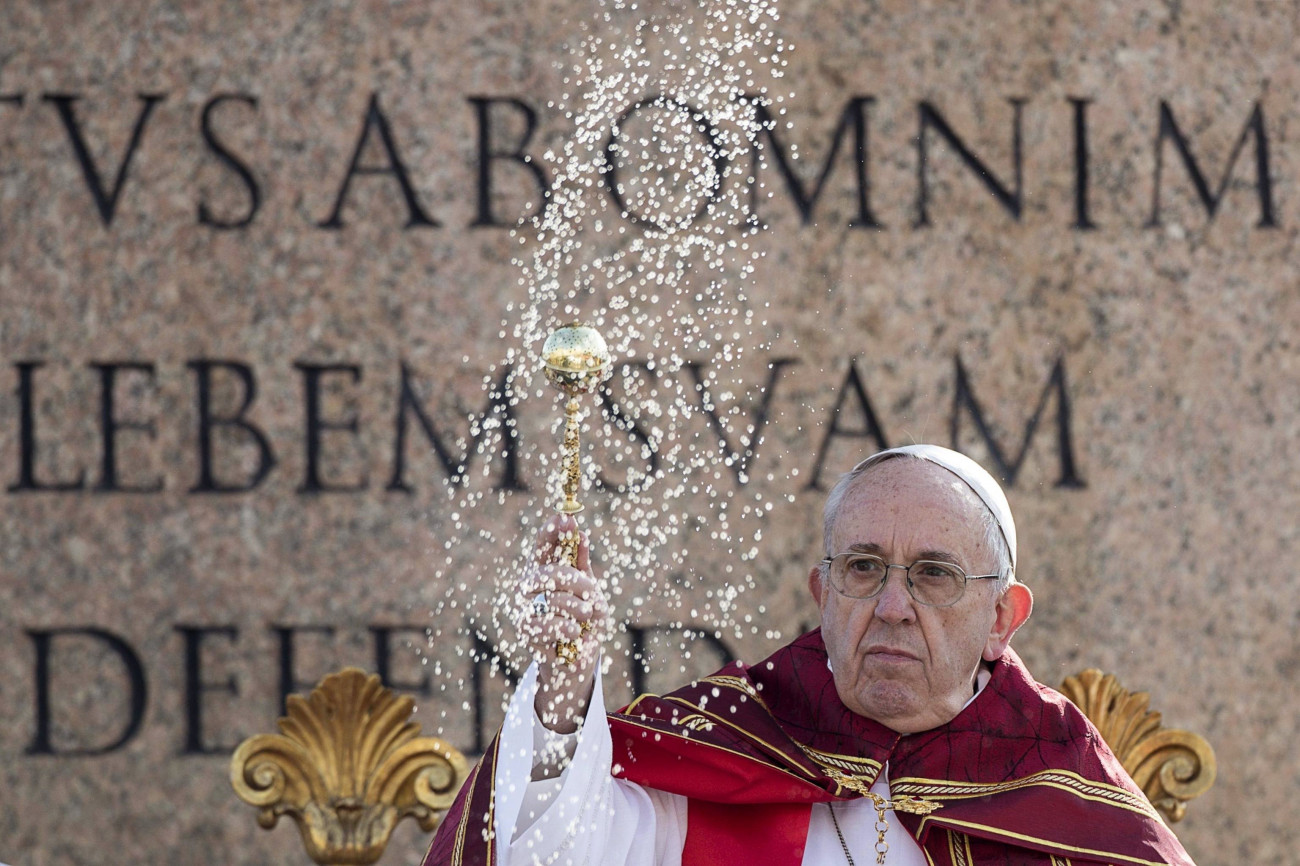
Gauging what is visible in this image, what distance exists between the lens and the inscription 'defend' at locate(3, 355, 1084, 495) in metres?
4.13

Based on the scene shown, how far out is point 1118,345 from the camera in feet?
14.3

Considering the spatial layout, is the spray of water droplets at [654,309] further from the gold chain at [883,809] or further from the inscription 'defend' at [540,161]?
the gold chain at [883,809]

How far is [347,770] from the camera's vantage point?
13.1 feet

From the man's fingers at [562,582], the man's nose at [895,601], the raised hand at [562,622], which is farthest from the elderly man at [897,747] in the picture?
the man's fingers at [562,582]

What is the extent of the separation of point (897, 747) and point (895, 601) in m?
0.30

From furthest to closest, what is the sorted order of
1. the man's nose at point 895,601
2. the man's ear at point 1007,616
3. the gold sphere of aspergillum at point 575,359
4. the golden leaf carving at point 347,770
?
the golden leaf carving at point 347,770, the man's ear at point 1007,616, the man's nose at point 895,601, the gold sphere of aspergillum at point 575,359

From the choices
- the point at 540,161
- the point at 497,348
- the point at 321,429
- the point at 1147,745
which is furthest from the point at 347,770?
the point at 1147,745

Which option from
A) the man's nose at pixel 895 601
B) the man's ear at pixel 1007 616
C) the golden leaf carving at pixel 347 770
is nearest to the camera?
the man's nose at pixel 895 601

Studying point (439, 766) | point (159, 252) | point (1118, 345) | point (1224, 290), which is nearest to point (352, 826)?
point (439, 766)

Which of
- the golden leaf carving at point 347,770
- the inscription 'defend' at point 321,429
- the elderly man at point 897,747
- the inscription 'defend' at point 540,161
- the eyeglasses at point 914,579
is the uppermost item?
the inscription 'defend' at point 540,161

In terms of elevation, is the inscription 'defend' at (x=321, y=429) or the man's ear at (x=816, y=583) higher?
the inscription 'defend' at (x=321, y=429)

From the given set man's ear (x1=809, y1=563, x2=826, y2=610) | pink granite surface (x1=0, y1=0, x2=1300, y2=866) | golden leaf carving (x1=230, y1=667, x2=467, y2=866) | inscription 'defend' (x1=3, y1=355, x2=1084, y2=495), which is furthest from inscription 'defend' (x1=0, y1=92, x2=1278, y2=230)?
man's ear (x1=809, y1=563, x2=826, y2=610)

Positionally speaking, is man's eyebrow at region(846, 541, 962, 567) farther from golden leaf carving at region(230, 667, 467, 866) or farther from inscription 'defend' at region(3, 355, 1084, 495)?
golden leaf carving at region(230, 667, 467, 866)

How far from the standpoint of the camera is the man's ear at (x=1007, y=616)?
3221 mm
